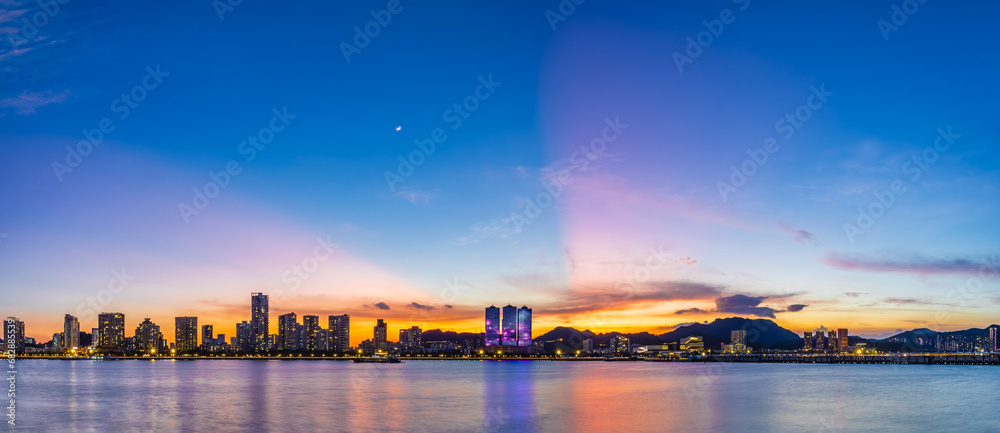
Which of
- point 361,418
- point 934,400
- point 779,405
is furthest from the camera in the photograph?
point 934,400

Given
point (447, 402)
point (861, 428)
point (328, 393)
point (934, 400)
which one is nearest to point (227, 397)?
point (328, 393)

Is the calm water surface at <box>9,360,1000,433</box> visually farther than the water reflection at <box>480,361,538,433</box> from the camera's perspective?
Yes

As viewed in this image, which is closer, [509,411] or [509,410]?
[509,411]

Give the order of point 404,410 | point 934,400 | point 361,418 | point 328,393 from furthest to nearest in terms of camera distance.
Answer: point 328,393, point 934,400, point 404,410, point 361,418

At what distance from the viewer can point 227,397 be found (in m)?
78.1

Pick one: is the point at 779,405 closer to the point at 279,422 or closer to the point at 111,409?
the point at 279,422

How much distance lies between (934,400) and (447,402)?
50955mm

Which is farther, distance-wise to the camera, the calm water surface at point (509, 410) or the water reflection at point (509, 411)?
the calm water surface at point (509, 410)

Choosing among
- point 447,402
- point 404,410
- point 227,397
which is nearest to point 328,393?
point 227,397

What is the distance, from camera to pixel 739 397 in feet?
250

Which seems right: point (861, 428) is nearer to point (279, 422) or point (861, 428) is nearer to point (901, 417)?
point (901, 417)

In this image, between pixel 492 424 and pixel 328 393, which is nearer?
pixel 492 424

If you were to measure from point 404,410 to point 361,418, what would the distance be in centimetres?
666

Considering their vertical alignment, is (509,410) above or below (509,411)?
below
